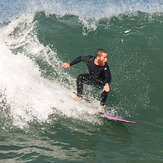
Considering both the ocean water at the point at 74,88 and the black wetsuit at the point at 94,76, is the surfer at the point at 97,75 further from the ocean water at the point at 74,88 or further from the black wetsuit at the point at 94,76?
the ocean water at the point at 74,88

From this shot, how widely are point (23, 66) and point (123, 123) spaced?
153 inches

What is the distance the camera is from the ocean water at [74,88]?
5281 millimetres

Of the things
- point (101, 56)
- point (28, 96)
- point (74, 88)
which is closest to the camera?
point (101, 56)

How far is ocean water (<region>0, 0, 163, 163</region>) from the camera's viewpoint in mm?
5281

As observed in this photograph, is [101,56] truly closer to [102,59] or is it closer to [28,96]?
[102,59]

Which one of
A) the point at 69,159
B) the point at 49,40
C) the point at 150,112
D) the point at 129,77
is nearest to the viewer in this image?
the point at 69,159

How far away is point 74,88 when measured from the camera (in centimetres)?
845

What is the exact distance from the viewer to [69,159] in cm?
486

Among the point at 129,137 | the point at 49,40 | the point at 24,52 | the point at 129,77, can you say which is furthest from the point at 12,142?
the point at 49,40

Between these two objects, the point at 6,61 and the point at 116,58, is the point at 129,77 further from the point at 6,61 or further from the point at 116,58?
the point at 6,61

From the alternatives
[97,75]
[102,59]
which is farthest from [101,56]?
[97,75]

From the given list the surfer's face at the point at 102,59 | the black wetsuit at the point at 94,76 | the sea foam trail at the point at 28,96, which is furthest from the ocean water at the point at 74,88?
the surfer's face at the point at 102,59

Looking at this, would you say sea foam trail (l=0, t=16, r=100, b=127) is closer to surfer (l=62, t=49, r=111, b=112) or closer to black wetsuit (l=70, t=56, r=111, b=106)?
surfer (l=62, t=49, r=111, b=112)

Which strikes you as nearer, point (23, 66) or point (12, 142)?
point (12, 142)
